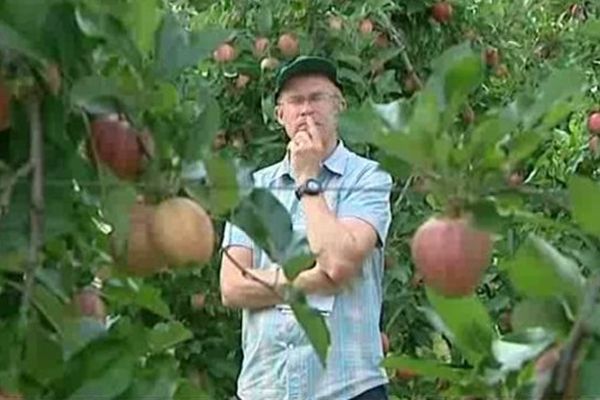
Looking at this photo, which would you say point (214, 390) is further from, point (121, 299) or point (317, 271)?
point (121, 299)

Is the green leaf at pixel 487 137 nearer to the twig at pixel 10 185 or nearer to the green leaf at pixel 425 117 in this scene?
the green leaf at pixel 425 117

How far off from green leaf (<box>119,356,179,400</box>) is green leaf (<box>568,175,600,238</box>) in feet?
1.28

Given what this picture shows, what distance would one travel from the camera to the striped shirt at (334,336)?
9.42 ft

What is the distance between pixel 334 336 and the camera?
2.89 m

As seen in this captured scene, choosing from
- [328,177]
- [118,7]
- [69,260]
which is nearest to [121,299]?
[69,260]

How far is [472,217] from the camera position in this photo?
4.18ft

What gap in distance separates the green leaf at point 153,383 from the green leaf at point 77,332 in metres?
0.06

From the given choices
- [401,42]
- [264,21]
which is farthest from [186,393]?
[401,42]

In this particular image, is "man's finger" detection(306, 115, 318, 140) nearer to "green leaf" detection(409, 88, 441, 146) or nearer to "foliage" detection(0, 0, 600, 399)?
"foliage" detection(0, 0, 600, 399)

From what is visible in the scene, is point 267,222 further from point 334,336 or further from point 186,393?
point 334,336

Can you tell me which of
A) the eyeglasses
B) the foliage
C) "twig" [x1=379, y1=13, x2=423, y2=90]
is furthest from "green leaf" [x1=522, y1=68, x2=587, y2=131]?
"twig" [x1=379, y1=13, x2=423, y2=90]

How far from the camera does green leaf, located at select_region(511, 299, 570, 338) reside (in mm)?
1257

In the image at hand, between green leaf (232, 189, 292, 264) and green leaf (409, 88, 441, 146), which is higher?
green leaf (409, 88, 441, 146)

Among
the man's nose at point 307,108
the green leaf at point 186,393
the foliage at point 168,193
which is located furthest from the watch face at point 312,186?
the green leaf at point 186,393
